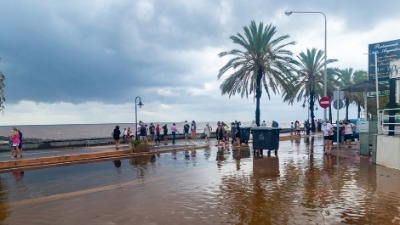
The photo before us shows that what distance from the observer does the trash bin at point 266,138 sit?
17594 mm

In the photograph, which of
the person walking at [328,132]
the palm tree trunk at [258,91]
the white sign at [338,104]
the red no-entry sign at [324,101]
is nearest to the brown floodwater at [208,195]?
the person walking at [328,132]

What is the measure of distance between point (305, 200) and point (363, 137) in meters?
9.80

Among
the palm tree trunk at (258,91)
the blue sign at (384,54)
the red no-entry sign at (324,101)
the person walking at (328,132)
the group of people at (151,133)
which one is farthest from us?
the palm tree trunk at (258,91)

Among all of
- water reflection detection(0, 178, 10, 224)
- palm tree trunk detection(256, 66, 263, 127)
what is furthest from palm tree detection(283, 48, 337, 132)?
water reflection detection(0, 178, 10, 224)

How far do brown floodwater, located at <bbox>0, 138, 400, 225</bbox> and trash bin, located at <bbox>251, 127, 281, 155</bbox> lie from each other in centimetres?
417

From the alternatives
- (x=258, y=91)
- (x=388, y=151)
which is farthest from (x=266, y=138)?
(x=258, y=91)

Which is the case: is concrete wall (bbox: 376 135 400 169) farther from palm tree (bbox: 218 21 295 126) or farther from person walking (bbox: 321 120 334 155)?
→ palm tree (bbox: 218 21 295 126)

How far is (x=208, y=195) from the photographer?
8375 millimetres

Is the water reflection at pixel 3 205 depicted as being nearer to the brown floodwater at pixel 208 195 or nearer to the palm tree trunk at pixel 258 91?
the brown floodwater at pixel 208 195

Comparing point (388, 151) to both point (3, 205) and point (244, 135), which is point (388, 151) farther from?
point (244, 135)

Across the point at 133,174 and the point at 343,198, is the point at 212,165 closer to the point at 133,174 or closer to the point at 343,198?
the point at 133,174

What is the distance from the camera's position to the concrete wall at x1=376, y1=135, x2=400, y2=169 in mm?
11828

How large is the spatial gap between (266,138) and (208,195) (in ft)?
32.2

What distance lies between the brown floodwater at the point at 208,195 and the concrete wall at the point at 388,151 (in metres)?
0.49
